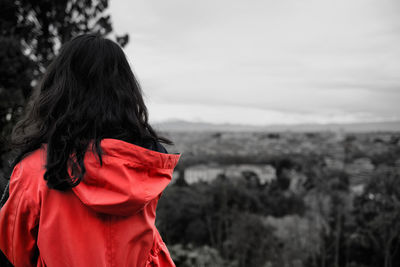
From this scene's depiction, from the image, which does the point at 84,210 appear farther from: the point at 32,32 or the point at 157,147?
the point at 32,32

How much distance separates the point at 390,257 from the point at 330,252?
5.66 feet

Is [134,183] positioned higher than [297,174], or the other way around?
[134,183]

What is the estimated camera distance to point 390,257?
288 inches

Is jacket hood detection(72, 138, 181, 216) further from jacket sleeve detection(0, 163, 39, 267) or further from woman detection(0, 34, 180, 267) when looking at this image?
jacket sleeve detection(0, 163, 39, 267)

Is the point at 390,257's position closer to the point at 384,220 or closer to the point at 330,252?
the point at 384,220

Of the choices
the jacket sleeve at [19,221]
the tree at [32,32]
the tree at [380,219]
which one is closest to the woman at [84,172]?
the jacket sleeve at [19,221]

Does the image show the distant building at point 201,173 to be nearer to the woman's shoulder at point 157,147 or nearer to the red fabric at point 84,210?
the woman's shoulder at point 157,147

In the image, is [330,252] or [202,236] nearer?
[330,252]

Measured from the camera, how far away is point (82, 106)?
1276 mm

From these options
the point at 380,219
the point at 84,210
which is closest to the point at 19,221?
the point at 84,210

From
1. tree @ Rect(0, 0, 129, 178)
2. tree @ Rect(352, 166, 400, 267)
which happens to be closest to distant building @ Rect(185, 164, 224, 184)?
tree @ Rect(352, 166, 400, 267)

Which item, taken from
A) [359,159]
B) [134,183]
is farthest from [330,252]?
[134,183]

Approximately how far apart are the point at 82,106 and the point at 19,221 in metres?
0.53

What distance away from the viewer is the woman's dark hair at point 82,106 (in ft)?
3.91
